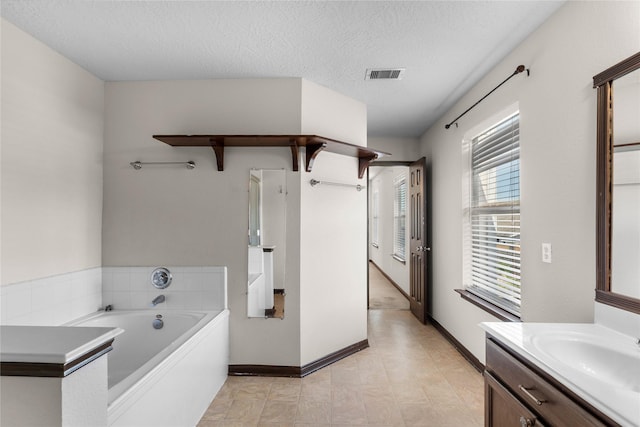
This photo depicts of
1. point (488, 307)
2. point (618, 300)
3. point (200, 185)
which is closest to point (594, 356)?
point (618, 300)

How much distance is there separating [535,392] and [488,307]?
1541 millimetres

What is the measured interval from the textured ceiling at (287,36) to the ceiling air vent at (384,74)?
0.17 feet

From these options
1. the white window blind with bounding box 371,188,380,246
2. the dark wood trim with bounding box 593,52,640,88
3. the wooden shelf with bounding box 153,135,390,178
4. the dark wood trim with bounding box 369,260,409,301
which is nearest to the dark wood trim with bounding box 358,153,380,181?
the wooden shelf with bounding box 153,135,390,178

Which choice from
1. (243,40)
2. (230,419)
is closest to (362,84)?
(243,40)

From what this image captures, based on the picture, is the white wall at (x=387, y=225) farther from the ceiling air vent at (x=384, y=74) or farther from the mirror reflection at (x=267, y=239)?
the mirror reflection at (x=267, y=239)

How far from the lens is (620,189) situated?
1452 mm

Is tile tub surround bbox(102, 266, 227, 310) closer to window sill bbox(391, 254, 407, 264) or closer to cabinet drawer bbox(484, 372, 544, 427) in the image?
cabinet drawer bbox(484, 372, 544, 427)

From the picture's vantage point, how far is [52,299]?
237 cm

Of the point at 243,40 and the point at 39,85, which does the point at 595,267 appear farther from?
the point at 39,85

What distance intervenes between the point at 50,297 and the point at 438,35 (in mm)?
3174

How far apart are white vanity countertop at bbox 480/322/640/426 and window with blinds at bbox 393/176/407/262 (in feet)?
14.2

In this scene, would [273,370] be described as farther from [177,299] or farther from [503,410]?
[503,410]

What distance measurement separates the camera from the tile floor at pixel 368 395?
7.23 ft

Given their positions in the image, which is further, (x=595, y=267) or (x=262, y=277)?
(x=262, y=277)
